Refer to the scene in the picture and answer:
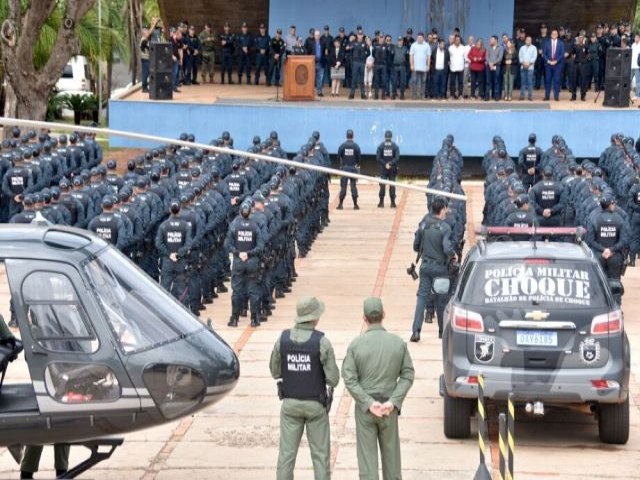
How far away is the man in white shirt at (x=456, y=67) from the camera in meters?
34.4

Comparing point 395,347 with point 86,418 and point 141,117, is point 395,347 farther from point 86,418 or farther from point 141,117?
point 141,117

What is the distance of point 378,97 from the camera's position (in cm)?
3550

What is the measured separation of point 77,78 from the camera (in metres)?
52.4

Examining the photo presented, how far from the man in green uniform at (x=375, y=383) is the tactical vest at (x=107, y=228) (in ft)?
25.9

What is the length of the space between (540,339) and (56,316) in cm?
387

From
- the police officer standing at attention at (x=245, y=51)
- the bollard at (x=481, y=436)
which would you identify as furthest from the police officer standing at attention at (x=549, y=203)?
the police officer standing at attention at (x=245, y=51)

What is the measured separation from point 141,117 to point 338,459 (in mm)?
22524

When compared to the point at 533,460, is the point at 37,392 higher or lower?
higher

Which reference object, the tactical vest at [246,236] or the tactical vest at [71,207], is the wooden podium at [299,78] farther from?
the tactical vest at [246,236]

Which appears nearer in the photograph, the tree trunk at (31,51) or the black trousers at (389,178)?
the black trousers at (389,178)

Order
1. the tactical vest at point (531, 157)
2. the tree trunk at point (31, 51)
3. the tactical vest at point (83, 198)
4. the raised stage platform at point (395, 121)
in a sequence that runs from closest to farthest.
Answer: the tactical vest at point (83, 198) → the tactical vest at point (531, 157) → the raised stage platform at point (395, 121) → the tree trunk at point (31, 51)

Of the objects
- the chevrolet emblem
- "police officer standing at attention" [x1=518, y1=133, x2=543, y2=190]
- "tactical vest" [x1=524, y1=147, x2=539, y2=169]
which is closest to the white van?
"police officer standing at attention" [x1=518, y1=133, x2=543, y2=190]

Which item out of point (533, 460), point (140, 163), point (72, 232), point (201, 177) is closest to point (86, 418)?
point (72, 232)

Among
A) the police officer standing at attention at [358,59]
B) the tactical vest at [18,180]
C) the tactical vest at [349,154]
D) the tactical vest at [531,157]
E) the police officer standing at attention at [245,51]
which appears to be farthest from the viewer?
the police officer standing at attention at [245,51]
